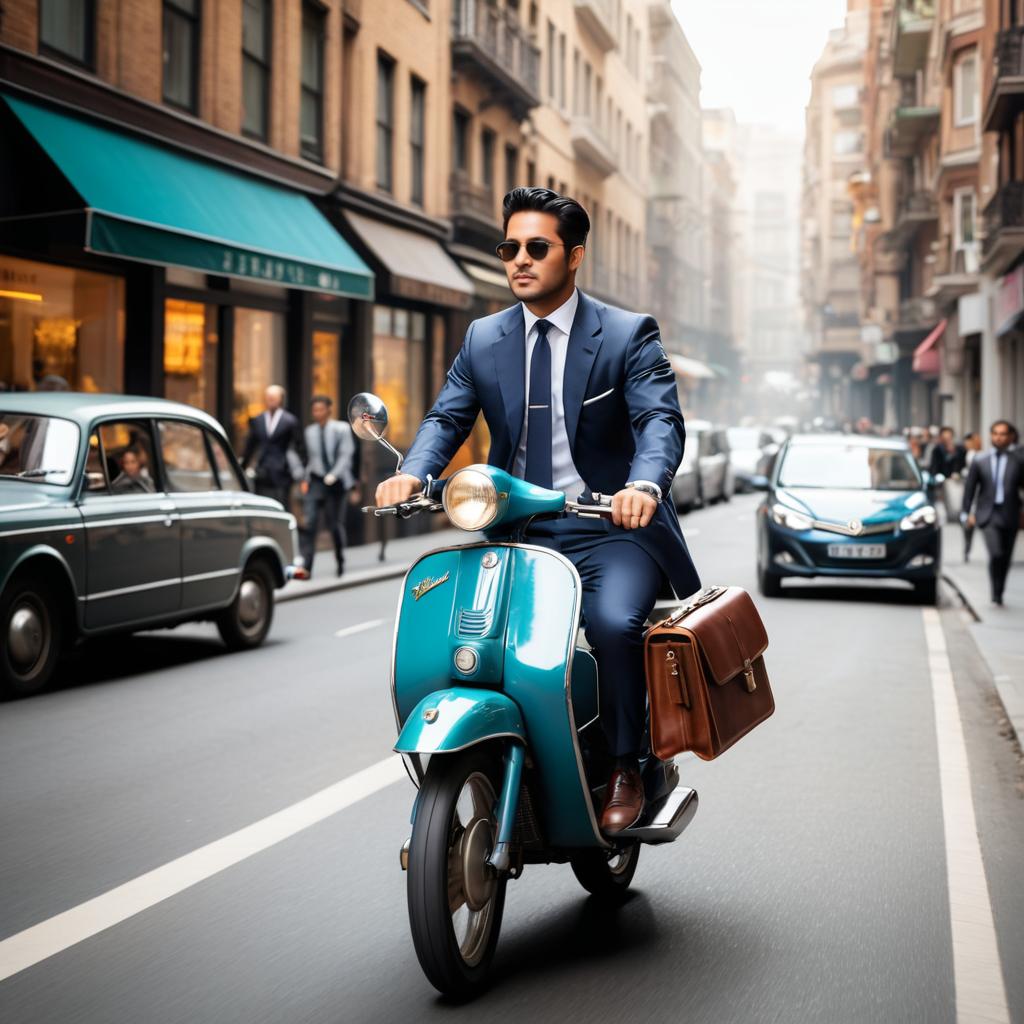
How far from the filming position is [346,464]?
1683cm

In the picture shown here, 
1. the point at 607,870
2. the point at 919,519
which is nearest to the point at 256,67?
the point at 919,519

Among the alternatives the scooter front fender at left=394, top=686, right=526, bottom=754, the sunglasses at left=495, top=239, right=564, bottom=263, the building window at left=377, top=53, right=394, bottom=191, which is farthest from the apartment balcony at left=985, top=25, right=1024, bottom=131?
the scooter front fender at left=394, top=686, right=526, bottom=754

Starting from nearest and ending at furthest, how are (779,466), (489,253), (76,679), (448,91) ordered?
(76,679)
(779,466)
(448,91)
(489,253)

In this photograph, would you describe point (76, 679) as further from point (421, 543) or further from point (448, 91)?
point (448, 91)

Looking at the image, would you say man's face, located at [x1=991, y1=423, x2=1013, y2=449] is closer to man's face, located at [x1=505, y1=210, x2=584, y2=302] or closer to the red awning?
man's face, located at [x1=505, y1=210, x2=584, y2=302]

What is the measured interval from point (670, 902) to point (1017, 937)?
3.37 feet

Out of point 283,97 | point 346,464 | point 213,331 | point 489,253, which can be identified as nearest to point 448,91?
point 489,253

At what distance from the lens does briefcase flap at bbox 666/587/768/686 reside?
13.8 ft

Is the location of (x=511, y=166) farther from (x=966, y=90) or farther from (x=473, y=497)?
(x=473, y=497)

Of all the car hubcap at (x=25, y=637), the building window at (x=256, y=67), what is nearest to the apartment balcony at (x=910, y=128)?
the building window at (x=256, y=67)

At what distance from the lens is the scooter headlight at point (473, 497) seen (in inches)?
150

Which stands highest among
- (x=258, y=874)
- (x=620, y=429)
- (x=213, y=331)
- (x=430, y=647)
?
(x=213, y=331)

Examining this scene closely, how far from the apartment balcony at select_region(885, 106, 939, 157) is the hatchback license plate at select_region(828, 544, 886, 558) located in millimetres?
31328

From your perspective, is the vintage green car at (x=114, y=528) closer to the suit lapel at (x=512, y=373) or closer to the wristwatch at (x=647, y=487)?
the suit lapel at (x=512, y=373)
